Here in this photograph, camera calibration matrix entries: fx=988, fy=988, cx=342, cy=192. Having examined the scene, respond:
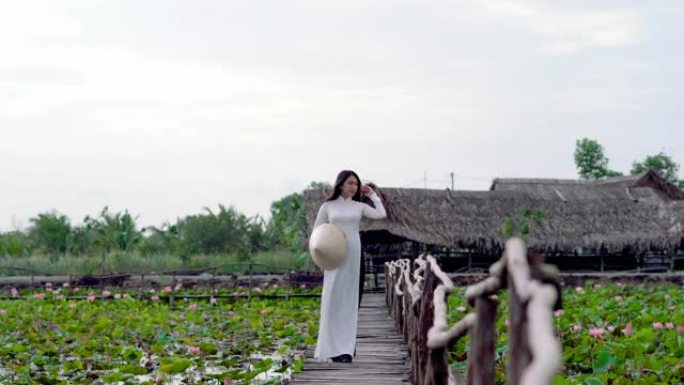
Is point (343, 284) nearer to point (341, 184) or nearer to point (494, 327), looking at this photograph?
point (341, 184)

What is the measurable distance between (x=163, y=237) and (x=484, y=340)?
29.2m

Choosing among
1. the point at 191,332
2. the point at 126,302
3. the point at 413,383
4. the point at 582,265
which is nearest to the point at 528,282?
the point at 413,383

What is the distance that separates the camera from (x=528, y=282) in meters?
1.61

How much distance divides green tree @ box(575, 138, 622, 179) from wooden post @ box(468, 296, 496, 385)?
49350 millimetres

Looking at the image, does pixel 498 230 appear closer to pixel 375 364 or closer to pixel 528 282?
pixel 375 364

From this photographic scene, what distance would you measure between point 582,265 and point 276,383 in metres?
18.8

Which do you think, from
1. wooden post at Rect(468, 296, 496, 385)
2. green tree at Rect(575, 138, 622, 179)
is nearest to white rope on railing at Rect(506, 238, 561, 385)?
wooden post at Rect(468, 296, 496, 385)

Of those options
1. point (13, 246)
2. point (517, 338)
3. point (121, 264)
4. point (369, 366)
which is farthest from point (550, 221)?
point (517, 338)

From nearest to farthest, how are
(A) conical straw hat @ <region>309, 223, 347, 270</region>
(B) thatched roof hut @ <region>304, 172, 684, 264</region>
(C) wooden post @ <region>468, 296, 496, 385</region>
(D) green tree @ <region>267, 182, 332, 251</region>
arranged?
1. (C) wooden post @ <region>468, 296, 496, 385</region>
2. (A) conical straw hat @ <region>309, 223, 347, 270</region>
3. (B) thatched roof hut @ <region>304, 172, 684, 264</region>
4. (D) green tree @ <region>267, 182, 332, 251</region>

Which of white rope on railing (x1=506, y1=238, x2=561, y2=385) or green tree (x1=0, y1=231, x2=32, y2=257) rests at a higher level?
green tree (x1=0, y1=231, x2=32, y2=257)

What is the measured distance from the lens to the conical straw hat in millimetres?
6059

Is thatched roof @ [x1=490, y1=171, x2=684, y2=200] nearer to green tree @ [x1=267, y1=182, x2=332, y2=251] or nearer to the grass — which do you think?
green tree @ [x1=267, y1=182, x2=332, y2=251]

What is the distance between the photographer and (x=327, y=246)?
19.9 feet

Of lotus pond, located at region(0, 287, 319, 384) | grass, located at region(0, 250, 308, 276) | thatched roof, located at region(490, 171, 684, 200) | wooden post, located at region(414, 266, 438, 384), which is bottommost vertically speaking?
lotus pond, located at region(0, 287, 319, 384)
